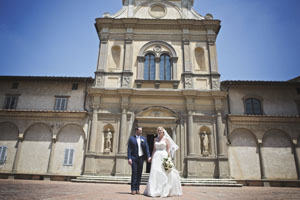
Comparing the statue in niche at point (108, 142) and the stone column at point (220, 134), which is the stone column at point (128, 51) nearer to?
the statue in niche at point (108, 142)

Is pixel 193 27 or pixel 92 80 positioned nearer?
pixel 92 80

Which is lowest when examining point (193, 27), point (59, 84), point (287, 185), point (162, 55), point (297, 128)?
point (287, 185)

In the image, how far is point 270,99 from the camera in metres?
18.7

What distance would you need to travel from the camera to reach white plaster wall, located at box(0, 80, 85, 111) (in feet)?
60.9

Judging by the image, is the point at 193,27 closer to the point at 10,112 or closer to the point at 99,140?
the point at 99,140

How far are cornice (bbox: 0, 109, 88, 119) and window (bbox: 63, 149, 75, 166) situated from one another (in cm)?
264

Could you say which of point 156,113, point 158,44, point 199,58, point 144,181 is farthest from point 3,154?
point 199,58

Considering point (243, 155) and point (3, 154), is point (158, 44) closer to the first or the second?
point (243, 155)

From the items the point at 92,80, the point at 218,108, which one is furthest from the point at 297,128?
the point at 92,80

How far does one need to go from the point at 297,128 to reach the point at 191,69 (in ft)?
31.4

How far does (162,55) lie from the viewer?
19391 millimetres

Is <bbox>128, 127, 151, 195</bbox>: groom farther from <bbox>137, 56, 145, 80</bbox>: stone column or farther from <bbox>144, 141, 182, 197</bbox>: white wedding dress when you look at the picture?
<bbox>137, 56, 145, 80</bbox>: stone column

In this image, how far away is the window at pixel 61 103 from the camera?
18.5 meters

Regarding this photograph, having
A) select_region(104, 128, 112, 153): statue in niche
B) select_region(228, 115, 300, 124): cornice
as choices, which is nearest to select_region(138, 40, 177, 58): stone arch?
select_region(228, 115, 300, 124): cornice
